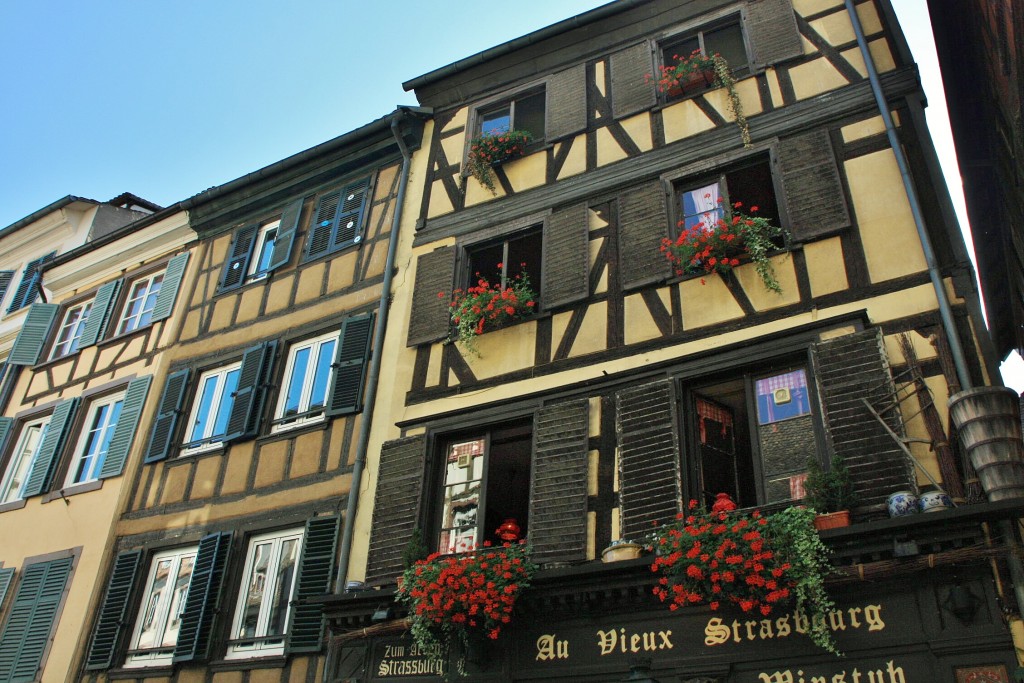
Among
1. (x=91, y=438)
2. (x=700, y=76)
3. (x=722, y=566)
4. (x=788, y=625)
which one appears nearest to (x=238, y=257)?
(x=91, y=438)

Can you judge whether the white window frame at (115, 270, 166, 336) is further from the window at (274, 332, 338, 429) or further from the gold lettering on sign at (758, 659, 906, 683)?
the gold lettering on sign at (758, 659, 906, 683)

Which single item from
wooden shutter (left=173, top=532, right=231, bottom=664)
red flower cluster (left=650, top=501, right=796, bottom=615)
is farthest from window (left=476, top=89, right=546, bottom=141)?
red flower cluster (left=650, top=501, right=796, bottom=615)

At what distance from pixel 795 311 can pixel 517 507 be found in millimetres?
4123

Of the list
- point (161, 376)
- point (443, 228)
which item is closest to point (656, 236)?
point (443, 228)

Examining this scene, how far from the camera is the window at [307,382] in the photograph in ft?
37.6

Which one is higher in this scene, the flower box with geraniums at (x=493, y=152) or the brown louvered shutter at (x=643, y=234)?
the flower box with geraniums at (x=493, y=152)

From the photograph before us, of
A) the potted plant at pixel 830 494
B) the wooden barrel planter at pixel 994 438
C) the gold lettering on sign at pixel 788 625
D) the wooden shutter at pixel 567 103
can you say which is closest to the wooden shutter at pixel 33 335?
the wooden shutter at pixel 567 103

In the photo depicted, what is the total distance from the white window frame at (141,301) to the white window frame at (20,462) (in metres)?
2.08

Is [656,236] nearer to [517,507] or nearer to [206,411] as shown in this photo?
[517,507]

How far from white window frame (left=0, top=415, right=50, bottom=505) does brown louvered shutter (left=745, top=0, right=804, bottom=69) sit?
1212cm

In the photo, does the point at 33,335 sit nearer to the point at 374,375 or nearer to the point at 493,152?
the point at 374,375

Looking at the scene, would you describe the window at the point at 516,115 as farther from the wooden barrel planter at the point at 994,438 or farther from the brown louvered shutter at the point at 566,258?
the wooden barrel planter at the point at 994,438

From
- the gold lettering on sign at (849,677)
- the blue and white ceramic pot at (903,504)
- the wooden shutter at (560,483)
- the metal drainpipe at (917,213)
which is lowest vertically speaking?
the gold lettering on sign at (849,677)

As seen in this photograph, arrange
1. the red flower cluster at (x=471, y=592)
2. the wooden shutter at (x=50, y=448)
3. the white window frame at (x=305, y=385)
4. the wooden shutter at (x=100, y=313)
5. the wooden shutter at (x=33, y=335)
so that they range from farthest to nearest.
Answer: the wooden shutter at (x=33, y=335) < the wooden shutter at (x=100, y=313) < the wooden shutter at (x=50, y=448) < the white window frame at (x=305, y=385) < the red flower cluster at (x=471, y=592)
